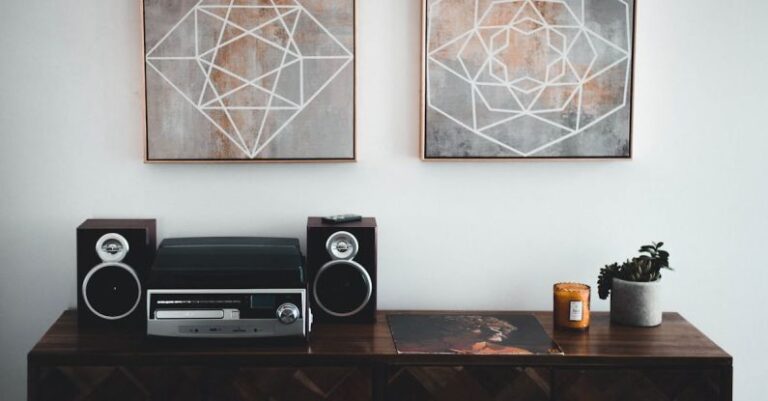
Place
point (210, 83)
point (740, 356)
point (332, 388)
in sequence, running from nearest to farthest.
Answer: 1. point (332, 388)
2. point (210, 83)
3. point (740, 356)

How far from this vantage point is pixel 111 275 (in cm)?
207

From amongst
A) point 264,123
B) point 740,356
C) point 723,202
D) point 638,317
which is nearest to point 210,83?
point 264,123

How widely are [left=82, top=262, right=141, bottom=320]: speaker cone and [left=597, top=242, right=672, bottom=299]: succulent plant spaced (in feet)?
4.06

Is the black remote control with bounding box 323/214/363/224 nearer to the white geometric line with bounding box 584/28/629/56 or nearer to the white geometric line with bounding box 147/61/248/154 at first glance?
the white geometric line with bounding box 147/61/248/154

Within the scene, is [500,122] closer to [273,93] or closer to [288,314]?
[273,93]

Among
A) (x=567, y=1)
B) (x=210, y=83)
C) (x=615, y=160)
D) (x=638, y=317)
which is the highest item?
(x=567, y=1)

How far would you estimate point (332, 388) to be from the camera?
1.90 m

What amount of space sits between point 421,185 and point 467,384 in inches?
24.7

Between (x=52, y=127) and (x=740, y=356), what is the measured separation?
6.89ft

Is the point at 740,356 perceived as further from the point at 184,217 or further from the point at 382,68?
the point at 184,217

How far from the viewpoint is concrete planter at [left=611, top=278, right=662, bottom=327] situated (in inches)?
83.0

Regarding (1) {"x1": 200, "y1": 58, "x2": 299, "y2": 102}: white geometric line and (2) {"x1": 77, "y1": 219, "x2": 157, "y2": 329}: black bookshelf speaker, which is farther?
(1) {"x1": 200, "y1": 58, "x2": 299, "y2": 102}: white geometric line

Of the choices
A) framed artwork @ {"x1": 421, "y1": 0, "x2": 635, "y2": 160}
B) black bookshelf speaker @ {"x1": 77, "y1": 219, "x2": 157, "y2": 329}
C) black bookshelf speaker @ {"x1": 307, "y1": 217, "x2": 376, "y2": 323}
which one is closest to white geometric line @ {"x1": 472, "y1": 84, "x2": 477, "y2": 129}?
framed artwork @ {"x1": 421, "y1": 0, "x2": 635, "y2": 160}

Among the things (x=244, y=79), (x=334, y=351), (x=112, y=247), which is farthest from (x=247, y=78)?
(x=334, y=351)
